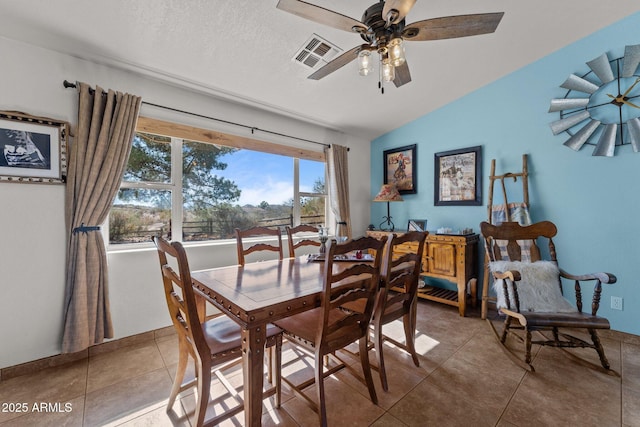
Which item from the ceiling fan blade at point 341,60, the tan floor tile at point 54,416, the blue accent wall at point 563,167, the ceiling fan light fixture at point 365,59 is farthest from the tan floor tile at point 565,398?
the tan floor tile at point 54,416

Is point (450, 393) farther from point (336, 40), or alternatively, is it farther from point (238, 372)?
point (336, 40)

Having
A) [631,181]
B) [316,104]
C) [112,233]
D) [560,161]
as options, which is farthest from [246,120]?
[631,181]

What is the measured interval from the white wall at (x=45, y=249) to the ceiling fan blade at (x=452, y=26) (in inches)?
90.7

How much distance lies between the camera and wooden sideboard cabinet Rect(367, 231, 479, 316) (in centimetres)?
294

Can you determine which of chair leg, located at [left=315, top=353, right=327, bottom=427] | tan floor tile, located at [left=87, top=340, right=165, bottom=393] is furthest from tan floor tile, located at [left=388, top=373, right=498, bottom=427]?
tan floor tile, located at [left=87, top=340, right=165, bottom=393]

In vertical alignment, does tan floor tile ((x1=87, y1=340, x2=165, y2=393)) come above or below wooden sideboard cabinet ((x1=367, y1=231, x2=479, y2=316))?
below

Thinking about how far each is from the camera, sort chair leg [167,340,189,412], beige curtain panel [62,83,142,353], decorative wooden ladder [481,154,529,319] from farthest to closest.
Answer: decorative wooden ladder [481,154,529,319]
beige curtain panel [62,83,142,353]
chair leg [167,340,189,412]

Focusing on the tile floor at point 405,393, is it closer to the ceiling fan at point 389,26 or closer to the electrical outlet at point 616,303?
the electrical outlet at point 616,303

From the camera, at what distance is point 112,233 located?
2363 mm

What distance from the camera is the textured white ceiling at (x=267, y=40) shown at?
1760 mm

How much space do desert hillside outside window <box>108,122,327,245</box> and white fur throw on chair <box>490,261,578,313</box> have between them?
8.18ft

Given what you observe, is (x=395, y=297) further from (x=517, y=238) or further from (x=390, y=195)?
(x=390, y=195)

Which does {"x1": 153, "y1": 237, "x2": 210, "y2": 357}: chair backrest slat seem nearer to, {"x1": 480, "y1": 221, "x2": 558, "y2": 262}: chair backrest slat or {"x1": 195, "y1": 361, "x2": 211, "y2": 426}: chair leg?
{"x1": 195, "y1": 361, "x2": 211, "y2": 426}: chair leg

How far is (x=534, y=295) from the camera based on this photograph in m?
2.20
